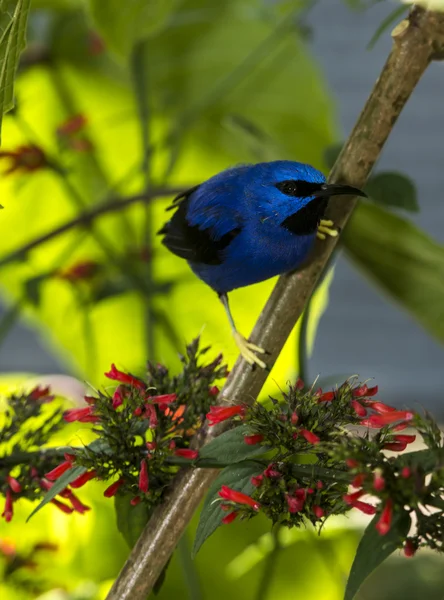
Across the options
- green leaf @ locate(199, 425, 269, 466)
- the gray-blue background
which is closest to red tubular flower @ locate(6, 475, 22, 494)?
green leaf @ locate(199, 425, 269, 466)

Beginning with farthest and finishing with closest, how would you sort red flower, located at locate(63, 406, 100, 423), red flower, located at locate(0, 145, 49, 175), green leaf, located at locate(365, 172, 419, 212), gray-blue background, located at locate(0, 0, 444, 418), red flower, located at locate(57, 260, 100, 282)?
gray-blue background, located at locate(0, 0, 444, 418)
red flower, located at locate(57, 260, 100, 282)
red flower, located at locate(0, 145, 49, 175)
green leaf, located at locate(365, 172, 419, 212)
red flower, located at locate(63, 406, 100, 423)

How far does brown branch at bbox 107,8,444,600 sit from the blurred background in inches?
2.6

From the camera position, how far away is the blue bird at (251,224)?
1.18 feet

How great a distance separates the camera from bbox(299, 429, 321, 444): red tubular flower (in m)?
0.27

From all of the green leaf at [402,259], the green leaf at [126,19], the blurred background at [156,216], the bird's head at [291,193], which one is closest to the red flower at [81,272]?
the blurred background at [156,216]

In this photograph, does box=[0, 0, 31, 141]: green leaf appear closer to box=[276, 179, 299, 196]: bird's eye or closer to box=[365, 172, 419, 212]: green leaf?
box=[276, 179, 299, 196]: bird's eye

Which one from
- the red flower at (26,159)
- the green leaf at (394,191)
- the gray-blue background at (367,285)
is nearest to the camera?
the green leaf at (394,191)

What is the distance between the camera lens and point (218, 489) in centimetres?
28

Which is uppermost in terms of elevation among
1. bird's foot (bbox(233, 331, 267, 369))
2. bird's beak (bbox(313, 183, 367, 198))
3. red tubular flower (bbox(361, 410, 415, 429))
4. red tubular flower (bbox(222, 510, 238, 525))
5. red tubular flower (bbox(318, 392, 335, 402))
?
Answer: bird's beak (bbox(313, 183, 367, 198))

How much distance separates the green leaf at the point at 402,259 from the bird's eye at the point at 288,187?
0.20m

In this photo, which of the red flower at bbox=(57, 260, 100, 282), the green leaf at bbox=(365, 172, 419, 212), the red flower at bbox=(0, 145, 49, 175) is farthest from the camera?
the red flower at bbox=(57, 260, 100, 282)

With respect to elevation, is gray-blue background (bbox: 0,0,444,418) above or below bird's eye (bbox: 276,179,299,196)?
above

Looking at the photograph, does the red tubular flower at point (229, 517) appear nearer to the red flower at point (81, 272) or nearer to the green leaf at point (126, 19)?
the green leaf at point (126, 19)

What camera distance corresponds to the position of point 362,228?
564mm
